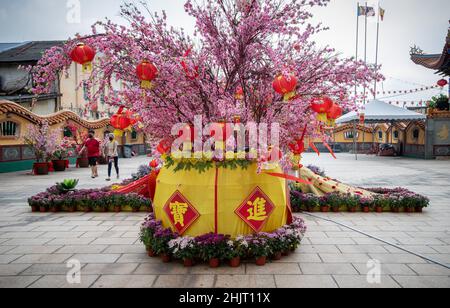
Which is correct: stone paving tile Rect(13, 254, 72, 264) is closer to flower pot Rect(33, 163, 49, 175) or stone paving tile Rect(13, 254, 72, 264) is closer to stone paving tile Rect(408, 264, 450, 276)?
stone paving tile Rect(408, 264, 450, 276)

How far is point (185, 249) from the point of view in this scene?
4316mm

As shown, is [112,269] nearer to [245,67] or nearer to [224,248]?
[224,248]

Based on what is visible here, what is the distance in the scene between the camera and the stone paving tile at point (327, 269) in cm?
416

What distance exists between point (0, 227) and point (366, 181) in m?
11.3

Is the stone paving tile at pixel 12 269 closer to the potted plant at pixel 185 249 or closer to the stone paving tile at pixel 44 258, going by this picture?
the stone paving tile at pixel 44 258

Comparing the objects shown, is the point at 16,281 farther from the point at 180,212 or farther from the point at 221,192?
the point at 221,192

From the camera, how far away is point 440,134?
2219 cm

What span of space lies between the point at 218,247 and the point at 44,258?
2566mm

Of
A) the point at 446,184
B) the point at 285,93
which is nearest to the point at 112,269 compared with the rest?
the point at 285,93

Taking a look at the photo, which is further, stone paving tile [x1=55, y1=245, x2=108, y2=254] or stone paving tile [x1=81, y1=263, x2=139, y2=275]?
stone paving tile [x1=55, y1=245, x2=108, y2=254]

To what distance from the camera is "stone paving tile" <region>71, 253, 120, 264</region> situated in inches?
182

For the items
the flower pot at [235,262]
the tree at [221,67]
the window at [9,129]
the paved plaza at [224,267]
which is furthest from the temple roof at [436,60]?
the window at [9,129]

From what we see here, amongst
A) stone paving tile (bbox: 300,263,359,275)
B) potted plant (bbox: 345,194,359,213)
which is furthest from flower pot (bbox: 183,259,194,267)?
potted plant (bbox: 345,194,359,213)

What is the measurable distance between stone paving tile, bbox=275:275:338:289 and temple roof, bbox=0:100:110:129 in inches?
611
